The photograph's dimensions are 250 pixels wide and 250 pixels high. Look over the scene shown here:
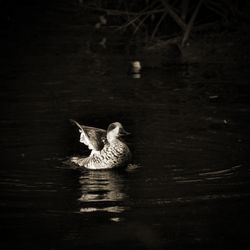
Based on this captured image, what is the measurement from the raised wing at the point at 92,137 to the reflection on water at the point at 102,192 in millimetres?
506

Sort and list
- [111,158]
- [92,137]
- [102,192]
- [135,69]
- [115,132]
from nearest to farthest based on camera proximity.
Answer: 1. [102,192]
2. [111,158]
3. [115,132]
4. [92,137]
5. [135,69]

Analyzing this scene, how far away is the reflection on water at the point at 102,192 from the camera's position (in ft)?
29.9

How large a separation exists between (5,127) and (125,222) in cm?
500

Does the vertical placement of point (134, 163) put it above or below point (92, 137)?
below

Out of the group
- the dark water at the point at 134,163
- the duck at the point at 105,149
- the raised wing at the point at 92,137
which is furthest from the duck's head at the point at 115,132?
the dark water at the point at 134,163

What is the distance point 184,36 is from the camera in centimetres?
2158

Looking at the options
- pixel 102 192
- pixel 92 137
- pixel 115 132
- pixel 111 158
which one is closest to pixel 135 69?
pixel 92 137

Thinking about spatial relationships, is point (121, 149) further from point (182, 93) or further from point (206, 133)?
point (182, 93)

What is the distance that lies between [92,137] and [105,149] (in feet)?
0.81

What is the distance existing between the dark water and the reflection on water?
0.01m

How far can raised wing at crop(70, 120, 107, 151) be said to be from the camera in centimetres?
1147

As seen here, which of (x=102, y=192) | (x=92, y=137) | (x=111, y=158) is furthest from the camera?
(x=92, y=137)

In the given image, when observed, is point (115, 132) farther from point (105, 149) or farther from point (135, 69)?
point (135, 69)

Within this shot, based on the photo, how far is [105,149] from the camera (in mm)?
11461
